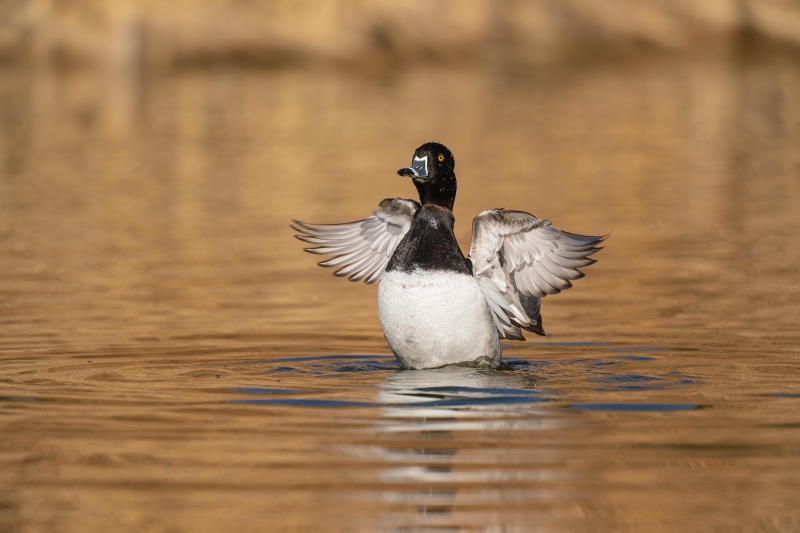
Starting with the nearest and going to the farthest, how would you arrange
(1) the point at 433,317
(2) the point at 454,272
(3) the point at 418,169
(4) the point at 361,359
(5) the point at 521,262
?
1. (1) the point at 433,317
2. (2) the point at 454,272
3. (3) the point at 418,169
4. (5) the point at 521,262
5. (4) the point at 361,359

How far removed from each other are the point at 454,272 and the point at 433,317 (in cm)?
33

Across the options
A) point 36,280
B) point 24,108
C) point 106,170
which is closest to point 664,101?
point 24,108

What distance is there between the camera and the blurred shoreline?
164 ft

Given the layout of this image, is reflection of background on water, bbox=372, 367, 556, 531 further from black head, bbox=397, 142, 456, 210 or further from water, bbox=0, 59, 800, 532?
black head, bbox=397, 142, 456, 210

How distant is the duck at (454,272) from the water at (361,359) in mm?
283

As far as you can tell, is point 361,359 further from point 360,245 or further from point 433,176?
point 433,176

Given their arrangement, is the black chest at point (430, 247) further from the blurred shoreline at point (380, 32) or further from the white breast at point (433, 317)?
the blurred shoreline at point (380, 32)

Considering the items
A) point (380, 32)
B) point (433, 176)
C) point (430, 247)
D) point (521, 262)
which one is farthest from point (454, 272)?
point (380, 32)

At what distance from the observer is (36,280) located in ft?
45.9

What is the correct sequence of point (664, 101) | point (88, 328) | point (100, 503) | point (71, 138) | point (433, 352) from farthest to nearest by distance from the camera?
point (664, 101) < point (71, 138) < point (88, 328) < point (433, 352) < point (100, 503)

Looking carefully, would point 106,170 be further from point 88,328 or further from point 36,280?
point 88,328

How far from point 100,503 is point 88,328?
17.3ft

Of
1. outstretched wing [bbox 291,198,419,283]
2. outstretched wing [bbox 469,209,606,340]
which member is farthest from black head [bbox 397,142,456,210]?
outstretched wing [bbox 291,198,419,283]

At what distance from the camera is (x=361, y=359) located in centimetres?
1045
